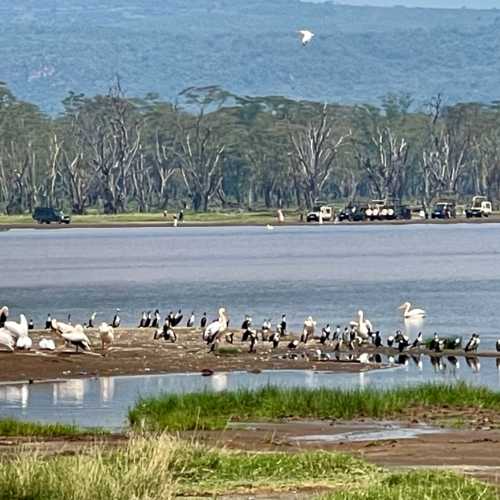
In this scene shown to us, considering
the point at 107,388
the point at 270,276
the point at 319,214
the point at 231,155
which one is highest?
the point at 231,155

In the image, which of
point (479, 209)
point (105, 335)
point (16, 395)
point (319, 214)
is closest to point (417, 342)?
point (105, 335)

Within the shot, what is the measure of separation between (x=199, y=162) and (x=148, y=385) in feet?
364

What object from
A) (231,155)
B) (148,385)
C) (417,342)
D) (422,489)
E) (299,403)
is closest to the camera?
(422,489)

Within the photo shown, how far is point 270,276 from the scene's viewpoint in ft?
237

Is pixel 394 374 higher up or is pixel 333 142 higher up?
pixel 333 142

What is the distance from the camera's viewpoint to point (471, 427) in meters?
21.1

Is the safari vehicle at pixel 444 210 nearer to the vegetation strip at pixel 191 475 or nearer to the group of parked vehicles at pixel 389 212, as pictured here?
the group of parked vehicles at pixel 389 212

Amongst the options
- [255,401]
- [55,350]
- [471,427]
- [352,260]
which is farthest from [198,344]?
[352,260]

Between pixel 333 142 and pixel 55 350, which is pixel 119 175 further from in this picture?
pixel 55 350

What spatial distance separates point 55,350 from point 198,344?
451 centimetres

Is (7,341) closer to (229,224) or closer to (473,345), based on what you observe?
(473,345)

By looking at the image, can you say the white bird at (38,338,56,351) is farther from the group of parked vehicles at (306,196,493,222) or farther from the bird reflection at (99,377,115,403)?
the group of parked vehicles at (306,196,493,222)

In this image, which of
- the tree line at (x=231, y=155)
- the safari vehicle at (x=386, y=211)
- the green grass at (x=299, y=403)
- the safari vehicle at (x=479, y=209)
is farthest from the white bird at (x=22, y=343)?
the safari vehicle at (x=479, y=209)

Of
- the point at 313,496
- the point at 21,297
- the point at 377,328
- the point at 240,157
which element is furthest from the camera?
the point at 240,157
